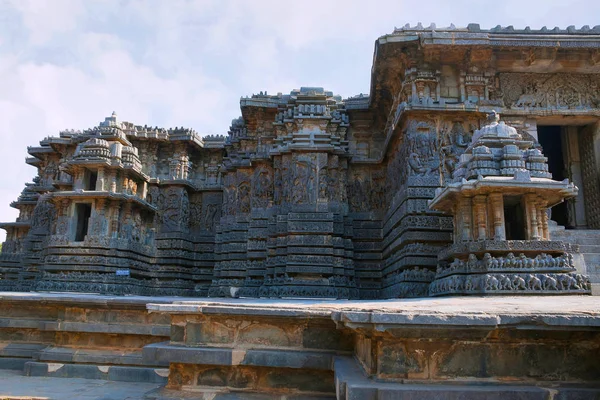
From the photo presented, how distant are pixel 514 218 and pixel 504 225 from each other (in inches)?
35.2

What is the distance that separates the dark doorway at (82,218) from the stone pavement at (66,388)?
45.7ft

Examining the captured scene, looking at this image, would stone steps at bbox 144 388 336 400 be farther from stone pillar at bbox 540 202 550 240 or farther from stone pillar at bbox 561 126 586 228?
stone pillar at bbox 561 126 586 228

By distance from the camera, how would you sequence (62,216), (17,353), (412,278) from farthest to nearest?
(62,216)
(412,278)
(17,353)

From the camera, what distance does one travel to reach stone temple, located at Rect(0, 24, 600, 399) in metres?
4.22

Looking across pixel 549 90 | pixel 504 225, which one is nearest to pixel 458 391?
pixel 504 225

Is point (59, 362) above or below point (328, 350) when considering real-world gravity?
below

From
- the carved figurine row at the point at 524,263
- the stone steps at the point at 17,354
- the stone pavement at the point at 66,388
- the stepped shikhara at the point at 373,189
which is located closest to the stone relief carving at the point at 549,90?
the stepped shikhara at the point at 373,189

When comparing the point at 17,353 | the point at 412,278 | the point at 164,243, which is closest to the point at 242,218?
the point at 164,243

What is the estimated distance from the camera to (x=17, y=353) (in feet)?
20.8

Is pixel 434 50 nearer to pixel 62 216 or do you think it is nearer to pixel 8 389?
pixel 8 389

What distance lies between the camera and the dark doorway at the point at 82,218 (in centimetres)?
1872

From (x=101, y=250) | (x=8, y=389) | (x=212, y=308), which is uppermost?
(x=101, y=250)

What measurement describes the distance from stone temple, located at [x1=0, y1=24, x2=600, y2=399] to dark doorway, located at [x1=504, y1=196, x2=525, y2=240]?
0.06 metres

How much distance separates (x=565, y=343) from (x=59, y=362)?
561 centimetres
